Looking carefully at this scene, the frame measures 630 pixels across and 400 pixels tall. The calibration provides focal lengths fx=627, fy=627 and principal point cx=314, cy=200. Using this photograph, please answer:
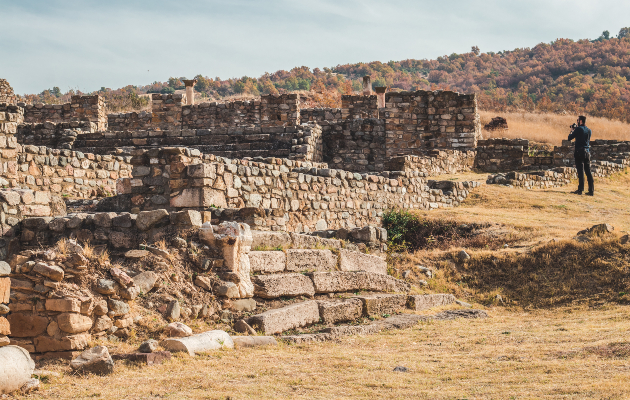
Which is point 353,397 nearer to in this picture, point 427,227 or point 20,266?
point 20,266

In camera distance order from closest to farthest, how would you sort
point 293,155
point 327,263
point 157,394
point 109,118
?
point 157,394
point 327,263
point 293,155
point 109,118

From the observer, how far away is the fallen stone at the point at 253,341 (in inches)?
246

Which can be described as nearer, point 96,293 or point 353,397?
point 353,397

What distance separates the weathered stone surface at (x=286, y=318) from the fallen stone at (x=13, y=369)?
261 centimetres

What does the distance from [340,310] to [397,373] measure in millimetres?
2608

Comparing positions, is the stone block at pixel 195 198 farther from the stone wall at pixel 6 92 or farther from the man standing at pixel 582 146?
the stone wall at pixel 6 92

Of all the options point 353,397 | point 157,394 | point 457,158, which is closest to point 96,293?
point 157,394

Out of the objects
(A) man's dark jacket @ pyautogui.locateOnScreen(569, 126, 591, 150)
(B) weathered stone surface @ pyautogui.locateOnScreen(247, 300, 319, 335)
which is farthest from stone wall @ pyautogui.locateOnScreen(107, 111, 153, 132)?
(B) weathered stone surface @ pyautogui.locateOnScreen(247, 300, 319, 335)

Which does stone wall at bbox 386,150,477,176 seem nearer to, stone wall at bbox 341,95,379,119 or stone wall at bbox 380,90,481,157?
stone wall at bbox 380,90,481,157

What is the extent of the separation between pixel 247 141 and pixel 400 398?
1423cm

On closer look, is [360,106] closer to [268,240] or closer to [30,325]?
[268,240]

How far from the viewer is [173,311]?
631 centimetres

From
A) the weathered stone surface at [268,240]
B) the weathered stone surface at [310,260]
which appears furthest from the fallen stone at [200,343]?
the weathered stone surface at [310,260]

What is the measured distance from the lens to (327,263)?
8.88m
